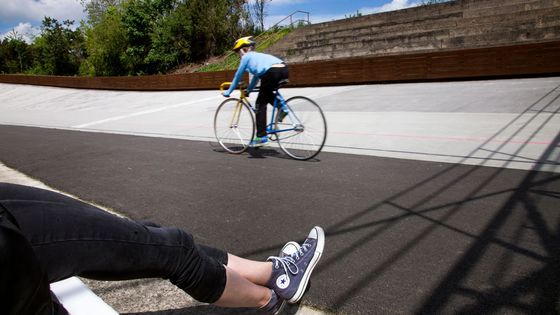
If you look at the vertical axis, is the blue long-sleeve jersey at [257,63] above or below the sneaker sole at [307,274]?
above

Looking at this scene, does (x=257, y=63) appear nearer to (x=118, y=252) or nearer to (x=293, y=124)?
(x=293, y=124)

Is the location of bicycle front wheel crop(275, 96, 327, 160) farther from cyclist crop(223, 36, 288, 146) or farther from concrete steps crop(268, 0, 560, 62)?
concrete steps crop(268, 0, 560, 62)

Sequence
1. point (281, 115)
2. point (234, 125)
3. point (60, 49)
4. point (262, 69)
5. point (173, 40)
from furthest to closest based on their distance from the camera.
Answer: point (60, 49) → point (173, 40) → point (234, 125) → point (281, 115) → point (262, 69)

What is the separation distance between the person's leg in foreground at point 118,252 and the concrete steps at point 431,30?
62.0ft

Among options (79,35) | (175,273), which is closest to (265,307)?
(175,273)

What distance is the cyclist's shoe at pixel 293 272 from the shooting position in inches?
80.3

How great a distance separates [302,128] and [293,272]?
3.59 metres

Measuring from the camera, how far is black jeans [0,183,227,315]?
0.99 meters

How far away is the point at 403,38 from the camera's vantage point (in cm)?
1992

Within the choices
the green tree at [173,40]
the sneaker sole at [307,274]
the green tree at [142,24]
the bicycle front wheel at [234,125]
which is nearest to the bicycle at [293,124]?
the bicycle front wheel at [234,125]

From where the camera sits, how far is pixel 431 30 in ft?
64.6

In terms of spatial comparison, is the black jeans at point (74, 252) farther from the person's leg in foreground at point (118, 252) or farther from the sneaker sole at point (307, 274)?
the sneaker sole at point (307, 274)

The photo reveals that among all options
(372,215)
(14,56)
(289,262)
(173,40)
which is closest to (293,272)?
(289,262)

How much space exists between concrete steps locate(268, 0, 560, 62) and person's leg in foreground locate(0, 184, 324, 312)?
744 inches
